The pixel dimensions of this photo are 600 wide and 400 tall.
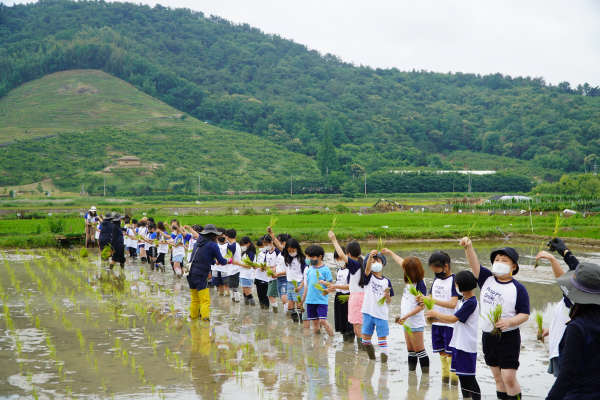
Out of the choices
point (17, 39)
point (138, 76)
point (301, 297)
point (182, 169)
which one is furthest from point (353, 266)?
point (17, 39)

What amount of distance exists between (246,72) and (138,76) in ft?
132

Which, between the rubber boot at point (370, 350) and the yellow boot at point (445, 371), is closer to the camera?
the yellow boot at point (445, 371)

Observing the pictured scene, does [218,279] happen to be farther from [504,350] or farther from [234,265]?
[504,350]

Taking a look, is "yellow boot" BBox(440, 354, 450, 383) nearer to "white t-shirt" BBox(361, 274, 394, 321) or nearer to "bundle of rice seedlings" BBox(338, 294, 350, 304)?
"white t-shirt" BBox(361, 274, 394, 321)

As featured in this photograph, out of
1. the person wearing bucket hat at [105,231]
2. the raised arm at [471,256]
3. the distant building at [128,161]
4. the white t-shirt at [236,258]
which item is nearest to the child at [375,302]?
the raised arm at [471,256]

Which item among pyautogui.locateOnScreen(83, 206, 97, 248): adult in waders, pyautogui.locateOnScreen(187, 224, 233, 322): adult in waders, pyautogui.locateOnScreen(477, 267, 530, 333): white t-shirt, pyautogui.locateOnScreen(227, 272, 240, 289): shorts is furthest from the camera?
pyautogui.locateOnScreen(83, 206, 97, 248): adult in waders

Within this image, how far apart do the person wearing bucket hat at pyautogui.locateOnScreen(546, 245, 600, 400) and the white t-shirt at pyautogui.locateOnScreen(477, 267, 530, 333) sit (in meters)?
1.53

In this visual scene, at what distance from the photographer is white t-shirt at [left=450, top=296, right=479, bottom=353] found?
5.10m

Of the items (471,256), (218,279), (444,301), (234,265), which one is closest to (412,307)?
(444,301)

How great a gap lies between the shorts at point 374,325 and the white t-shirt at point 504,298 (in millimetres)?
1807

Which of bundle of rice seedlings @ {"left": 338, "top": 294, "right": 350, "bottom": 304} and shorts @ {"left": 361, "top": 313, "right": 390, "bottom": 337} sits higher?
bundle of rice seedlings @ {"left": 338, "top": 294, "right": 350, "bottom": 304}

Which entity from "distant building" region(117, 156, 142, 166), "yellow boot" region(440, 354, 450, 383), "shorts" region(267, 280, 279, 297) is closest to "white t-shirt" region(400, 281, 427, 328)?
"yellow boot" region(440, 354, 450, 383)

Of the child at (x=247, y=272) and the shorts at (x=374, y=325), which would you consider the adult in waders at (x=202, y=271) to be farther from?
the shorts at (x=374, y=325)

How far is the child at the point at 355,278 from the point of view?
23.0ft
